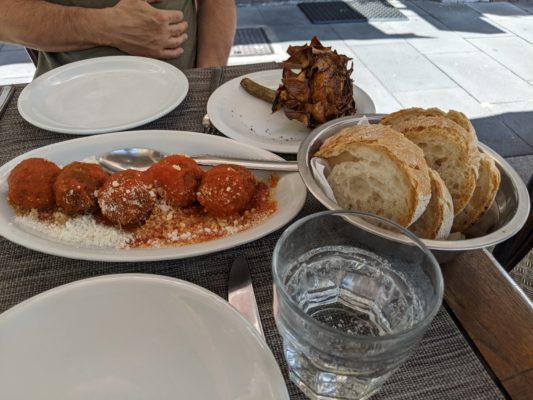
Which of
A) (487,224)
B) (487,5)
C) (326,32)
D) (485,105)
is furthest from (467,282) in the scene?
(487,5)

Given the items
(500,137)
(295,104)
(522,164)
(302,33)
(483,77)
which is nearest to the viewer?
(295,104)

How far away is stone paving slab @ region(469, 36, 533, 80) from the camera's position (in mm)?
3108

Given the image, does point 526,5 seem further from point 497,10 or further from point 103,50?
point 103,50

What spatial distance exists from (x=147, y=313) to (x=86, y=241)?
214mm

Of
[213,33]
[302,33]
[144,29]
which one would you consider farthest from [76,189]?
[302,33]

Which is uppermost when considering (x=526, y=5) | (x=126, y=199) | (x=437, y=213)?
(x=437, y=213)

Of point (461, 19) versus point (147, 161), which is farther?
point (461, 19)

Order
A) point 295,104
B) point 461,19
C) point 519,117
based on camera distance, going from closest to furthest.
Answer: point 295,104 → point 519,117 → point 461,19

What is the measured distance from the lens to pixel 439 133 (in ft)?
2.24

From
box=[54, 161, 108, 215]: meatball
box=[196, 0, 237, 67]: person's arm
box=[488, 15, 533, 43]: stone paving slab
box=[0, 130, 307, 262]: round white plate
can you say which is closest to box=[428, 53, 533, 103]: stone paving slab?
box=[488, 15, 533, 43]: stone paving slab

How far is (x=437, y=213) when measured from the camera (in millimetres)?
611

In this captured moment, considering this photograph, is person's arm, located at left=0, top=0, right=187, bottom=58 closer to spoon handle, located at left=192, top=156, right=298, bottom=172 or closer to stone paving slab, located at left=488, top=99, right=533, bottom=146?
spoon handle, located at left=192, top=156, right=298, bottom=172

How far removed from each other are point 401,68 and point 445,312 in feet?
9.16

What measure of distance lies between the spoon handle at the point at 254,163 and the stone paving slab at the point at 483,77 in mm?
2415
